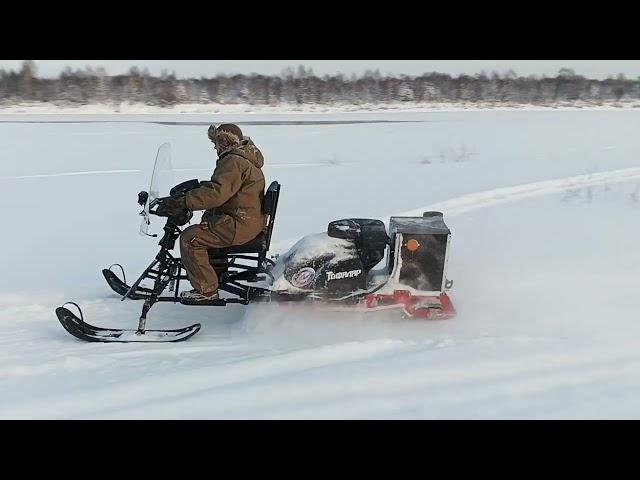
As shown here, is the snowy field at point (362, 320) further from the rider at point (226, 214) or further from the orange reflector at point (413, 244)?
the orange reflector at point (413, 244)

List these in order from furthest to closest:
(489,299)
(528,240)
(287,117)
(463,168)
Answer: (287,117), (463,168), (528,240), (489,299)

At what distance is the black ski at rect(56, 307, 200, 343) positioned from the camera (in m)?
4.46

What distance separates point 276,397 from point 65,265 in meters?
3.69

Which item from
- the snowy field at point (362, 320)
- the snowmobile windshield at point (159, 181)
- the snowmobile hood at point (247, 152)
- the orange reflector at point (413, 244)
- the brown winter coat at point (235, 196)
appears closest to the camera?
the snowy field at point (362, 320)

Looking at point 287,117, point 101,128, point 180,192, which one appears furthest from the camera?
point 287,117

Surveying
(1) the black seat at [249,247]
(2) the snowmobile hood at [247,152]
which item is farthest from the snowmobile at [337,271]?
(2) the snowmobile hood at [247,152]

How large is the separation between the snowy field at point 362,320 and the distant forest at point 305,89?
979 inches

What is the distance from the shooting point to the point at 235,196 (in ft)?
15.1

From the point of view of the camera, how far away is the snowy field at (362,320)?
3.61 metres

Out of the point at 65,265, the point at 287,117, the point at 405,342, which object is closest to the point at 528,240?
the point at 405,342

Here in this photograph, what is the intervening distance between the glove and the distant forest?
30966mm

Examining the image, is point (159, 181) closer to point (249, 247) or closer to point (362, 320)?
point (249, 247)

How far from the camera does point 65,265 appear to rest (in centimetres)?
643
